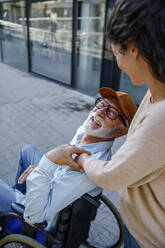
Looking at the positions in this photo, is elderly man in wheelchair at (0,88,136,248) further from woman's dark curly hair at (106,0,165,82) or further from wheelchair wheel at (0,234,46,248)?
woman's dark curly hair at (106,0,165,82)

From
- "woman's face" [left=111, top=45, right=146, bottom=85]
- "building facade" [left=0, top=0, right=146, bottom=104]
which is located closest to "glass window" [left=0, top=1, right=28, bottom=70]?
"building facade" [left=0, top=0, right=146, bottom=104]

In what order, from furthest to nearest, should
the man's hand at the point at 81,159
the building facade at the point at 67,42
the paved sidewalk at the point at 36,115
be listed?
the building facade at the point at 67,42
the paved sidewalk at the point at 36,115
the man's hand at the point at 81,159

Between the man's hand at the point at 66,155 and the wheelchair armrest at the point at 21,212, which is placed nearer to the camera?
the man's hand at the point at 66,155

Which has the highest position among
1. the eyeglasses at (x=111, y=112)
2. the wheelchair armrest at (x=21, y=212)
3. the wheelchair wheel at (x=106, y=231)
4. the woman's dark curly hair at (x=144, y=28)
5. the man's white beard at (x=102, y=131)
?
the woman's dark curly hair at (x=144, y=28)

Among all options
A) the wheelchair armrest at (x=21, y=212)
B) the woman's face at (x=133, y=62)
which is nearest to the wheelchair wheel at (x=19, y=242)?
the wheelchair armrest at (x=21, y=212)

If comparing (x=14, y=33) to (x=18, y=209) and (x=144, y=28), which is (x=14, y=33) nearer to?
(x=18, y=209)

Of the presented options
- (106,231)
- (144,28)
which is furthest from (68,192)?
(106,231)

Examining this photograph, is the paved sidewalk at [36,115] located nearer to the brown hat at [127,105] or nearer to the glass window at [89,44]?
the glass window at [89,44]

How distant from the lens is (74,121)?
4.62 meters

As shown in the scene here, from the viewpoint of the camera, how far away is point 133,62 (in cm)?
84

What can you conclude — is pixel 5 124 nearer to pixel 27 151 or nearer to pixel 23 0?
pixel 27 151

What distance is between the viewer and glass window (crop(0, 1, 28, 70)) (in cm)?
834

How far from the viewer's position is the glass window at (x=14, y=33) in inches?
328

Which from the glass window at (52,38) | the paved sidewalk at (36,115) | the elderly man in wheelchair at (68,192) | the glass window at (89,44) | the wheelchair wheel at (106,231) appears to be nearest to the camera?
Answer: the elderly man in wheelchair at (68,192)
